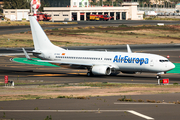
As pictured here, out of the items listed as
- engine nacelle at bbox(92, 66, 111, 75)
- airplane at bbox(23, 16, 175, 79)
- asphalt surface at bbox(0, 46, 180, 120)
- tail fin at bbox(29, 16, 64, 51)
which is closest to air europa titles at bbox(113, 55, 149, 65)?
airplane at bbox(23, 16, 175, 79)

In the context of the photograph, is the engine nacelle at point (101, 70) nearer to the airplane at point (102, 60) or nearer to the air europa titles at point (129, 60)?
the airplane at point (102, 60)

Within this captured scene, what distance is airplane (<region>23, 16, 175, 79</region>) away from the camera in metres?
52.7

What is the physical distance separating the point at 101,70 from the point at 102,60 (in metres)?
2.41

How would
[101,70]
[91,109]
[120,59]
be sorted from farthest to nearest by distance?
[120,59]
[101,70]
[91,109]

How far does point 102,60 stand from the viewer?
56562 millimetres

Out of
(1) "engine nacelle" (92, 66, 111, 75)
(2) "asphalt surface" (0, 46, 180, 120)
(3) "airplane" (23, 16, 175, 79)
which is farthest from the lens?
(1) "engine nacelle" (92, 66, 111, 75)

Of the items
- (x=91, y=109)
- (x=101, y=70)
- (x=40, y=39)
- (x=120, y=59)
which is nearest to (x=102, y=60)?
(x=101, y=70)

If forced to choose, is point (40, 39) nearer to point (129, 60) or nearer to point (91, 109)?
point (129, 60)

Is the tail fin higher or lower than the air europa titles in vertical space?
higher

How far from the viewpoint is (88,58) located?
189 feet

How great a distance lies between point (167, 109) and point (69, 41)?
9299 cm

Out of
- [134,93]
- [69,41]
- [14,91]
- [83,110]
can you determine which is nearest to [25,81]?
[14,91]

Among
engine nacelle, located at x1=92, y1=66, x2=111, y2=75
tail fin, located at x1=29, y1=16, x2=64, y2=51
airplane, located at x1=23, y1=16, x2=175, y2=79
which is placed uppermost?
tail fin, located at x1=29, y1=16, x2=64, y2=51

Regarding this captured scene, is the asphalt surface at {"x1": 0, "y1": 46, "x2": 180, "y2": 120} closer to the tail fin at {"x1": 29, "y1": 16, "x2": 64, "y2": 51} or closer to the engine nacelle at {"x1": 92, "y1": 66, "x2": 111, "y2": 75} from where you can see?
the engine nacelle at {"x1": 92, "y1": 66, "x2": 111, "y2": 75}
